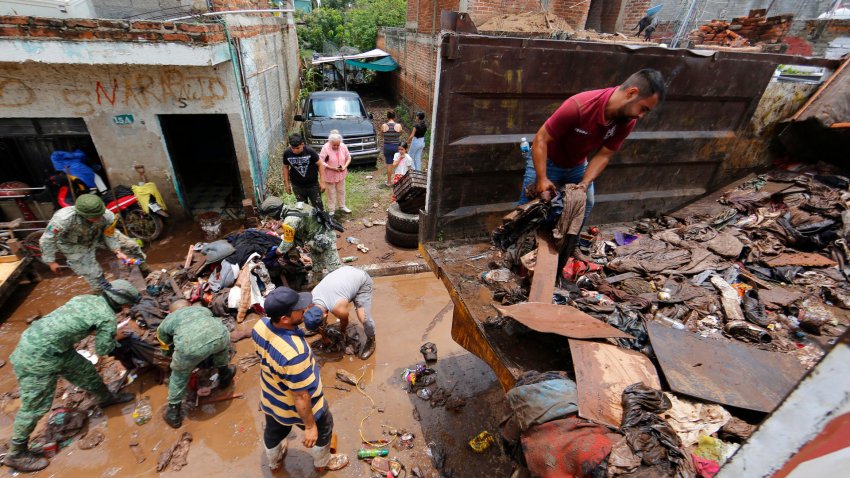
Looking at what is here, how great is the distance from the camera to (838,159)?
13.8ft

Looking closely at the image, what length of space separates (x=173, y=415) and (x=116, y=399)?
0.77 m

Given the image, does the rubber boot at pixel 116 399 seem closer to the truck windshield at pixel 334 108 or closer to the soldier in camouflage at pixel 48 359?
the soldier in camouflage at pixel 48 359

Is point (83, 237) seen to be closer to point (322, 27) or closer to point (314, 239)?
point (314, 239)

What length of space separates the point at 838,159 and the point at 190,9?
9.53m

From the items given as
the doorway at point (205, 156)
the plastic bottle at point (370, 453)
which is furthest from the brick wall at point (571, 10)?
the plastic bottle at point (370, 453)

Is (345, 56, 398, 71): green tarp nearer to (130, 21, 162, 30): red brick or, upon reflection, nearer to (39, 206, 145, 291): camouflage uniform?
(130, 21, 162, 30): red brick

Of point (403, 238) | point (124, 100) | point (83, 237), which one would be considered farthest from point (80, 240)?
point (403, 238)

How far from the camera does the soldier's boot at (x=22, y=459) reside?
10.0 feet

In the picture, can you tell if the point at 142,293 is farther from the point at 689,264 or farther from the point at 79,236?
the point at 689,264

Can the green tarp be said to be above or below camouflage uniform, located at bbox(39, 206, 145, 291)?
above

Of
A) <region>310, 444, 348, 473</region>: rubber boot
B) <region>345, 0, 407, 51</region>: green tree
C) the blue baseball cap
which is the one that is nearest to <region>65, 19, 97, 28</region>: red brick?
the blue baseball cap

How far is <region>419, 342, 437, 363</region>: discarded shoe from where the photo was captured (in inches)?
162

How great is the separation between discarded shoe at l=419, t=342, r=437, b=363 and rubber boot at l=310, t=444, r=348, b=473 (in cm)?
131

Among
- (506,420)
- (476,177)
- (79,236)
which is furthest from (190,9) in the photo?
(506,420)
